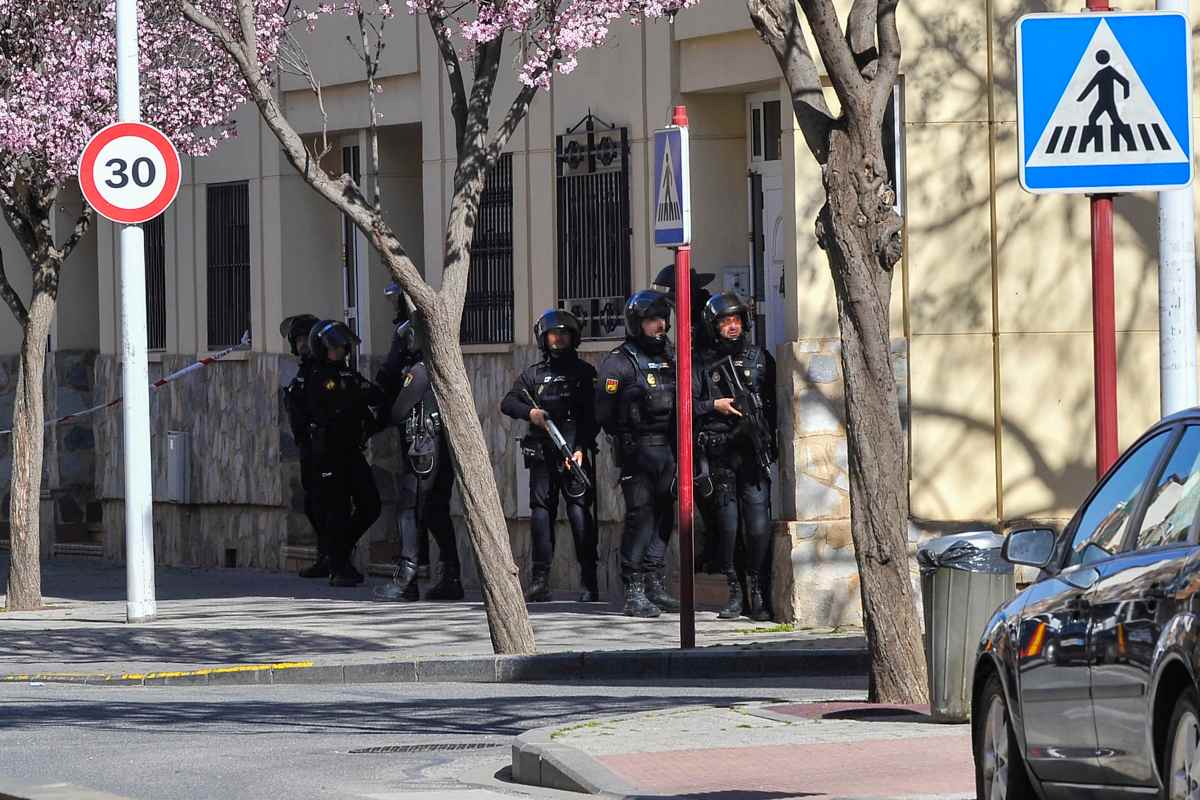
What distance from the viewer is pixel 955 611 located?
33.2ft

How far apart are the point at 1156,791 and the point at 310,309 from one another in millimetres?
16730

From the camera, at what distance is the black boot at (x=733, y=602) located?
1580 cm

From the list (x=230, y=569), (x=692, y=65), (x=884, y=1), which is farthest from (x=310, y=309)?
(x=884, y=1)

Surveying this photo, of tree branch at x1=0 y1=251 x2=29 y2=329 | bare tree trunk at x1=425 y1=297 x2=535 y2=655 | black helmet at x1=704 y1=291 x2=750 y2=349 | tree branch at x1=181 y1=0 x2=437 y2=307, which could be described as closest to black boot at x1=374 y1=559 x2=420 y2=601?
tree branch at x1=0 y1=251 x2=29 y2=329

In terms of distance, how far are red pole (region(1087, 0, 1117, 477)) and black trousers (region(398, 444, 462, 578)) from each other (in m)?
10.3

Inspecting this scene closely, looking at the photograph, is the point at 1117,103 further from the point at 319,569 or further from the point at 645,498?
the point at 319,569

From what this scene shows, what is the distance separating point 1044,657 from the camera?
685 cm

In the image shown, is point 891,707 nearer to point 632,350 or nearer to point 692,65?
point 632,350

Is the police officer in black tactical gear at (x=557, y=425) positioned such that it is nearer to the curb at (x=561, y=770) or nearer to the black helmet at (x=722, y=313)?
the black helmet at (x=722, y=313)

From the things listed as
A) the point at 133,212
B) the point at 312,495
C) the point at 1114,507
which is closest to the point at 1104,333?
the point at 1114,507

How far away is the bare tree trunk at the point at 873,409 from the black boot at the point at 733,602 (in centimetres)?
481

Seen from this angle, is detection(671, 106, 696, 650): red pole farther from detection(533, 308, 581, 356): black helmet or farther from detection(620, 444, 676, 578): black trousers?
detection(533, 308, 581, 356): black helmet

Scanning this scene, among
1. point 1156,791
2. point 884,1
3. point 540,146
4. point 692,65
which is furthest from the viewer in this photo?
point 540,146

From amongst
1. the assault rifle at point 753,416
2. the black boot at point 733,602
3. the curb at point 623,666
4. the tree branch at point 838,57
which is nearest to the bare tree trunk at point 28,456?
the curb at point 623,666
